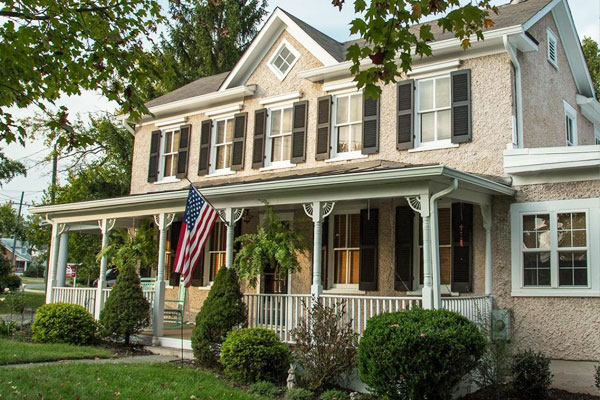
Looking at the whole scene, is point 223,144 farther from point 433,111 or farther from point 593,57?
point 593,57

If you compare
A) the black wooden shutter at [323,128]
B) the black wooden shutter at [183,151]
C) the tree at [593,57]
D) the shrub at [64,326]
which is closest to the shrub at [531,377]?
the black wooden shutter at [323,128]

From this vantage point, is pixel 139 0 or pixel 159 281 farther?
pixel 159 281

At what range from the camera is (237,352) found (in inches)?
365

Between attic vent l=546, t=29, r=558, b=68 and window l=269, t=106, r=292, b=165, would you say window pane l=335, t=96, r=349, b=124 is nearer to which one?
window l=269, t=106, r=292, b=165

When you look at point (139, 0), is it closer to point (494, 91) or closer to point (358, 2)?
point (358, 2)

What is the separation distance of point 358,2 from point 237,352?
5.53 m

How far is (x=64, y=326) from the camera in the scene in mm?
12320

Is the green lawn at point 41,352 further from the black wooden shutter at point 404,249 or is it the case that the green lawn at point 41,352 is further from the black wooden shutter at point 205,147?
the black wooden shutter at point 404,249

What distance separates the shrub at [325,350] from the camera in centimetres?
894

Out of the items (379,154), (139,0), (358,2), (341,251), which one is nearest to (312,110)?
(379,154)

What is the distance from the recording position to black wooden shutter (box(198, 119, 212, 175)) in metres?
15.7

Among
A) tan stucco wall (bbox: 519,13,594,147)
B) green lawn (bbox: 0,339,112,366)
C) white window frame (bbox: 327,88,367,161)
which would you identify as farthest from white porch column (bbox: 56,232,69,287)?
tan stucco wall (bbox: 519,13,594,147)

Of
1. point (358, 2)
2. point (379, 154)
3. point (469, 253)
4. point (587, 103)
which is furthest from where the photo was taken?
point (587, 103)

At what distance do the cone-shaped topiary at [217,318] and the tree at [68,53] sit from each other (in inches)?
153
